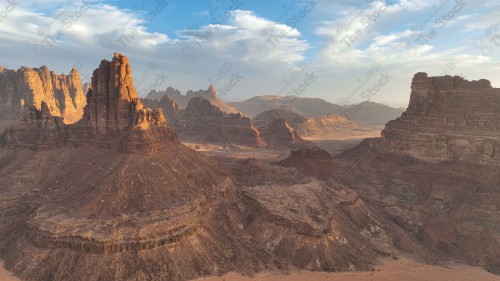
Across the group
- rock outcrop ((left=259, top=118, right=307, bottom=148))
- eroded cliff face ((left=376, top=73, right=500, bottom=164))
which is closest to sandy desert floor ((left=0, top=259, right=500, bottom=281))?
eroded cliff face ((left=376, top=73, right=500, bottom=164))

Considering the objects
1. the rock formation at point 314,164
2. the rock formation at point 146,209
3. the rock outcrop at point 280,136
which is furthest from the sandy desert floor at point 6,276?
the rock outcrop at point 280,136

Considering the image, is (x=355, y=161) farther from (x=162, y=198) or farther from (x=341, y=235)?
(x=162, y=198)

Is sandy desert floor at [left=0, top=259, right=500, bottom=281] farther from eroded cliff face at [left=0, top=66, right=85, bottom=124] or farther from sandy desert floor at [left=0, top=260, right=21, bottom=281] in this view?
eroded cliff face at [left=0, top=66, right=85, bottom=124]

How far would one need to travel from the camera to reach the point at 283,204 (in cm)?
5669

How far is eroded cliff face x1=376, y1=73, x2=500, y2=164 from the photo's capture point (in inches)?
2611

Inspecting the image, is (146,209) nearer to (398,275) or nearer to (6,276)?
(6,276)

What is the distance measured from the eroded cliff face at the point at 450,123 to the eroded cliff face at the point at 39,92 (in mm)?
103837

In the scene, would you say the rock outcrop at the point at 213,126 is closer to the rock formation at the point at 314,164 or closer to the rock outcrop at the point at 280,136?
the rock outcrop at the point at 280,136

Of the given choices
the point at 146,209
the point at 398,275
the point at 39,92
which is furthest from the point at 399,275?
the point at 39,92

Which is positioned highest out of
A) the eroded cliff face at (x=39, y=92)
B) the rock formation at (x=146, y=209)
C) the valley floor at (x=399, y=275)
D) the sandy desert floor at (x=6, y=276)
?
the eroded cliff face at (x=39, y=92)

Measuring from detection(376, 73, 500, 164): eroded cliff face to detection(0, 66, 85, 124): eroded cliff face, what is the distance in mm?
103837

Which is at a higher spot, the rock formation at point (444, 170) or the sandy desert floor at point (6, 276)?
the rock formation at point (444, 170)

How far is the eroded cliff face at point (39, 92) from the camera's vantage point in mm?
127812

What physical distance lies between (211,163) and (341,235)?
25640mm
